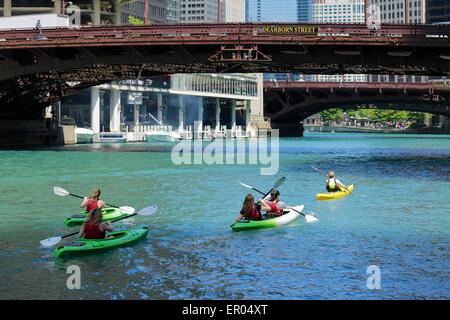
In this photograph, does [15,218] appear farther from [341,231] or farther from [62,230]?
[341,231]

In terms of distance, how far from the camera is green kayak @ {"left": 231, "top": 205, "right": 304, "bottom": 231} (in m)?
30.4

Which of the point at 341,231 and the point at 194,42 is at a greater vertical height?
the point at 194,42

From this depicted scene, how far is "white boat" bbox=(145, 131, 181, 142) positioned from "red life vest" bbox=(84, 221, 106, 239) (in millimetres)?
113183

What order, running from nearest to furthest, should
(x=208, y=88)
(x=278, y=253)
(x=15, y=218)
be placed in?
(x=278, y=253) < (x=15, y=218) < (x=208, y=88)

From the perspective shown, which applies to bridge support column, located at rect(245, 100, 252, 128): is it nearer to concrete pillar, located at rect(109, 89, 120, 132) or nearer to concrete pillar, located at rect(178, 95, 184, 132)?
concrete pillar, located at rect(178, 95, 184, 132)

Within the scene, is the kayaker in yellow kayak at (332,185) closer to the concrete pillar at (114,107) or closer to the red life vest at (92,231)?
the red life vest at (92,231)

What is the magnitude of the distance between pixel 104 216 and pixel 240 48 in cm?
4096

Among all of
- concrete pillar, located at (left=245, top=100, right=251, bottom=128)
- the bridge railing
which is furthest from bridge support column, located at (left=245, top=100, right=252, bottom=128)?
the bridge railing

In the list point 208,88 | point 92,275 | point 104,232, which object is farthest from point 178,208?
point 208,88

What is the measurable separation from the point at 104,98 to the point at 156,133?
35.3 metres

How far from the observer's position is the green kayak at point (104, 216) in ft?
103

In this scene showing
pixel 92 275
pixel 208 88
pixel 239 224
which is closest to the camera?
pixel 92 275

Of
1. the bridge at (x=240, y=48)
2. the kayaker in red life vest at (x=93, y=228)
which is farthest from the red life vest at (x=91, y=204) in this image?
the bridge at (x=240, y=48)

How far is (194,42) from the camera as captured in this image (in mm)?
70125
